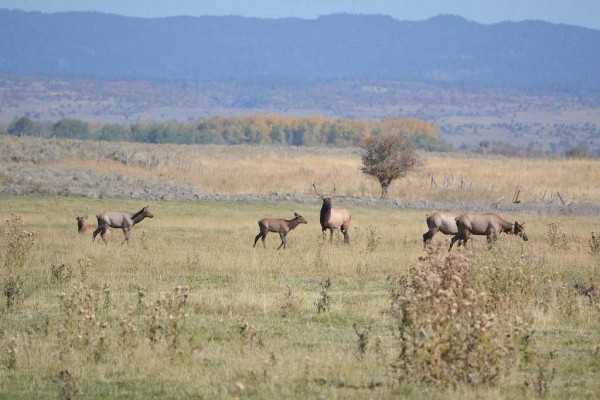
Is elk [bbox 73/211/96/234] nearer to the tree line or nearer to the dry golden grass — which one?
the dry golden grass

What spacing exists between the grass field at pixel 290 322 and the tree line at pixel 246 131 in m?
94.4

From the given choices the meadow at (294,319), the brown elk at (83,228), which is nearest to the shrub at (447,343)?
the meadow at (294,319)

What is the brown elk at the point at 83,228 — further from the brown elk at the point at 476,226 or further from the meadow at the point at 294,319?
the brown elk at the point at 476,226

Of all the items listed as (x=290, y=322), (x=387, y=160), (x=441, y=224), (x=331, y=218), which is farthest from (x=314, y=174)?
(x=290, y=322)

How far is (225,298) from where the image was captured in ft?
64.7

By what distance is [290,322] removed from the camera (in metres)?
17.4

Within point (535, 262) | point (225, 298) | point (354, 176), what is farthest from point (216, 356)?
point (354, 176)

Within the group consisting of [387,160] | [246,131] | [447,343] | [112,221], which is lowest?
[246,131]

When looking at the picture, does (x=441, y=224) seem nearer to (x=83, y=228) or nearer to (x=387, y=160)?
(x=83, y=228)

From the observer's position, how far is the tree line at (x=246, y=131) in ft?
427

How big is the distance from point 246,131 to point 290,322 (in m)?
138

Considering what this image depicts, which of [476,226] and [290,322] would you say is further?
[476,226]

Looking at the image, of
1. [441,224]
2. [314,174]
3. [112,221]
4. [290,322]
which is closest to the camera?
[290,322]

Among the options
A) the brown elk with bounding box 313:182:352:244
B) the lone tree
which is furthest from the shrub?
the lone tree
